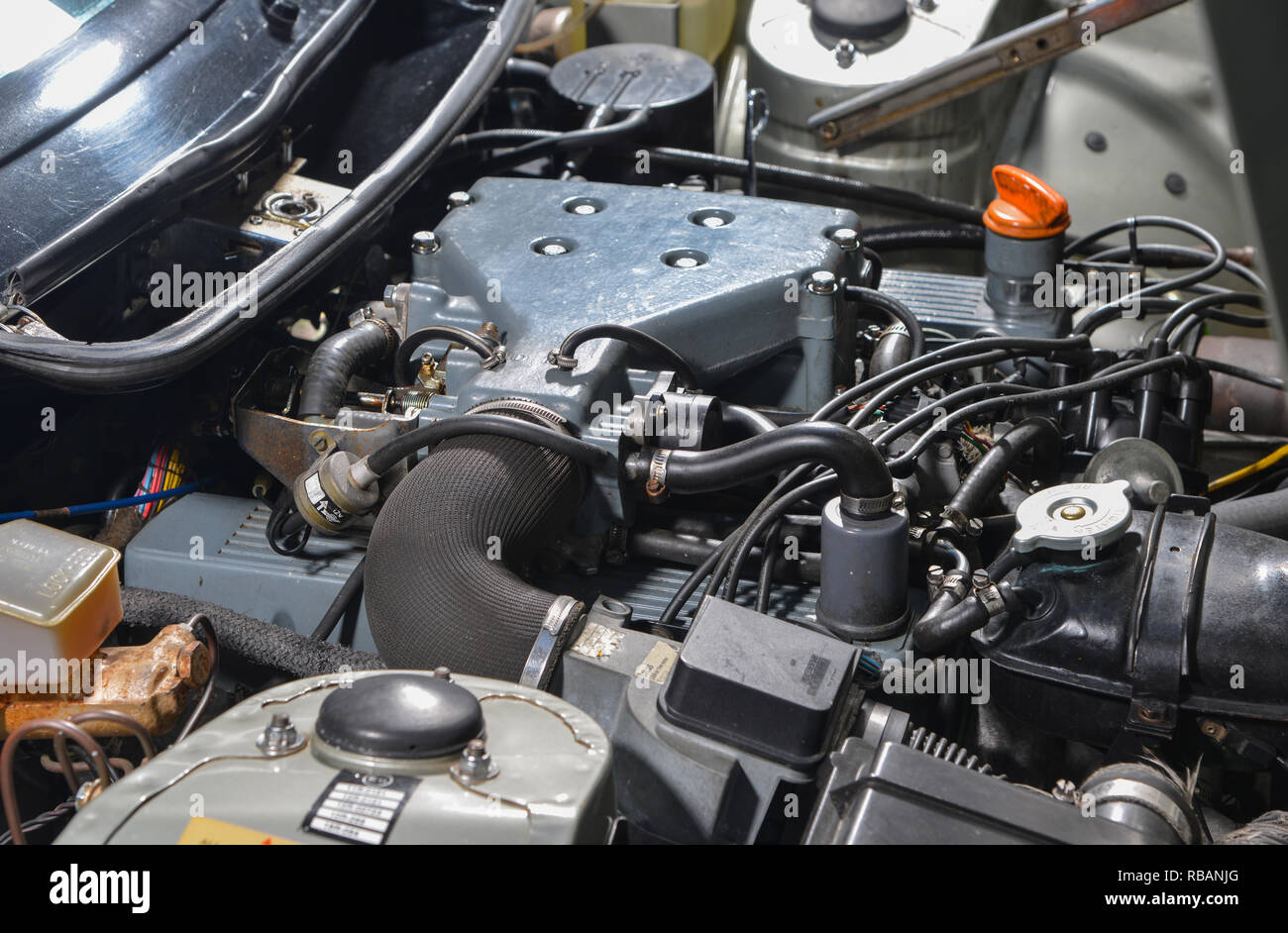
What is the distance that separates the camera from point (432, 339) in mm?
1639

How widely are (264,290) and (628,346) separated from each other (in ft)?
1.53

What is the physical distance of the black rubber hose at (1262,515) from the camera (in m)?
1.58

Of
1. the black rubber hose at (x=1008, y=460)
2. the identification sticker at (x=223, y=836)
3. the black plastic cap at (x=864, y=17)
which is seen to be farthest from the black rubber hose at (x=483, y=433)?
the black plastic cap at (x=864, y=17)

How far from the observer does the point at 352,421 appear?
1.63m

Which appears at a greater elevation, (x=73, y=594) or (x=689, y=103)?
(x=689, y=103)

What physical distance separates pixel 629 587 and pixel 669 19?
1581 millimetres

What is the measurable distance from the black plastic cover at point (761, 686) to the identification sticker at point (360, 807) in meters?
0.32

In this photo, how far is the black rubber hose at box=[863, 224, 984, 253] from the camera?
232 cm

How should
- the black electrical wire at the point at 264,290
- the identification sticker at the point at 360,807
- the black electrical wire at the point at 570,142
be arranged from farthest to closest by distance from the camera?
1. the black electrical wire at the point at 570,142
2. the black electrical wire at the point at 264,290
3. the identification sticker at the point at 360,807

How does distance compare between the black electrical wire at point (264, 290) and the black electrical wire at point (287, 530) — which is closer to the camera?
the black electrical wire at point (264, 290)

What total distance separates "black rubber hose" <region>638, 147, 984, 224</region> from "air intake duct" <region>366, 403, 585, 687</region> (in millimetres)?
976
